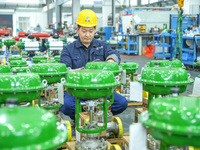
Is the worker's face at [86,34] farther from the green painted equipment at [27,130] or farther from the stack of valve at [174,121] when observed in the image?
the green painted equipment at [27,130]

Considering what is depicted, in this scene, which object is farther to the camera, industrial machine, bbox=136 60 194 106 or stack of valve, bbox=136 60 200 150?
industrial machine, bbox=136 60 194 106

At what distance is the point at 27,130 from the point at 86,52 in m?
2.17

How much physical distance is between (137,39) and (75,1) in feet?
20.0

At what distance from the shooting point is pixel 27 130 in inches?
37.9

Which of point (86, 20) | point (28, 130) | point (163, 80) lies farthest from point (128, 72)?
point (28, 130)

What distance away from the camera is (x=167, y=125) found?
1085 millimetres

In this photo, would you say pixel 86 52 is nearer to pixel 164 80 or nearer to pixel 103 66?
pixel 103 66

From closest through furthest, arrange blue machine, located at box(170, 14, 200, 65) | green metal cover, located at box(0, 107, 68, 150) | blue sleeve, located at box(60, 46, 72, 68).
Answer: green metal cover, located at box(0, 107, 68, 150) < blue sleeve, located at box(60, 46, 72, 68) < blue machine, located at box(170, 14, 200, 65)

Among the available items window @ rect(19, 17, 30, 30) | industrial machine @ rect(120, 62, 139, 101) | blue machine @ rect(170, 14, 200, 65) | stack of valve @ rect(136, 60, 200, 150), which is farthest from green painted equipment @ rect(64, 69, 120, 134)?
window @ rect(19, 17, 30, 30)

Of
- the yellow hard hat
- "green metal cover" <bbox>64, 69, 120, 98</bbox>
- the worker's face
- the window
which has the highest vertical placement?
the window

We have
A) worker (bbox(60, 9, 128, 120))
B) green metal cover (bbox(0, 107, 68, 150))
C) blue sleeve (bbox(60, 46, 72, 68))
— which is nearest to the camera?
green metal cover (bbox(0, 107, 68, 150))

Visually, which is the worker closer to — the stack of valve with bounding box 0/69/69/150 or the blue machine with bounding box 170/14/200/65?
the stack of valve with bounding box 0/69/69/150

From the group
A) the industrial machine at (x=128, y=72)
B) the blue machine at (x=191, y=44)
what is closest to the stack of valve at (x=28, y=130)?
the industrial machine at (x=128, y=72)

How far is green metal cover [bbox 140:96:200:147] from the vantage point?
106cm
